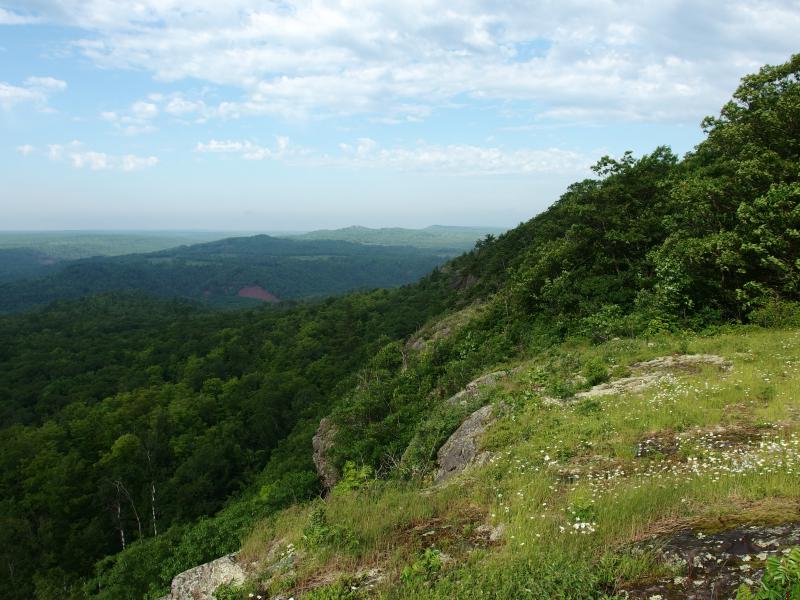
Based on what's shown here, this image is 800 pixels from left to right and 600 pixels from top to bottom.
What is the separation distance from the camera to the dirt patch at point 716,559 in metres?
4.39

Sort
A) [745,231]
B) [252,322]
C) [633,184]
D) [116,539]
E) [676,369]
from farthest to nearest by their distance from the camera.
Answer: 1. [252,322]
2. [116,539]
3. [633,184]
4. [745,231]
5. [676,369]

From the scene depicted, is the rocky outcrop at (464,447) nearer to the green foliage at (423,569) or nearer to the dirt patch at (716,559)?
the green foliage at (423,569)

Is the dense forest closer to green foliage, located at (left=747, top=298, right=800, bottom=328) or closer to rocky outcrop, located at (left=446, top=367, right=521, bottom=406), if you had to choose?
green foliage, located at (left=747, top=298, right=800, bottom=328)

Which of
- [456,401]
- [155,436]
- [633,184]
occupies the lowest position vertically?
[155,436]

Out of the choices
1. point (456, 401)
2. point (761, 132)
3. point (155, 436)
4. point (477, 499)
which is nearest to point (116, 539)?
point (155, 436)

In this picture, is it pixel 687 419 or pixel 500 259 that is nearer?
pixel 687 419

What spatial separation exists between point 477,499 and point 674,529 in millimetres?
3022

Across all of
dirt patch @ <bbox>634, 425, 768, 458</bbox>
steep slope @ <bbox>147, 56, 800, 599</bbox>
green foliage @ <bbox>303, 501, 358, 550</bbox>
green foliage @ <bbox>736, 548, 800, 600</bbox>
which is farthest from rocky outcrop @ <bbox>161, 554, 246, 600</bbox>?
dirt patch @ <bbox>634, 425, 768, 458</bbox>

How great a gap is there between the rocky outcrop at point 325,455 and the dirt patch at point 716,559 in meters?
18.5

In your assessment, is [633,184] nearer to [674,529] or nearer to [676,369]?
[676,369]

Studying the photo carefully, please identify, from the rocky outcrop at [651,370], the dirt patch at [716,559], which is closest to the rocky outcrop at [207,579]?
the dirt patch at [716,559]

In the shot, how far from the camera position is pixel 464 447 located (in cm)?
1164

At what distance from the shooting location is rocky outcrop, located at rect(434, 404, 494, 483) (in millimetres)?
10594

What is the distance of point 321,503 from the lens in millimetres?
8992
